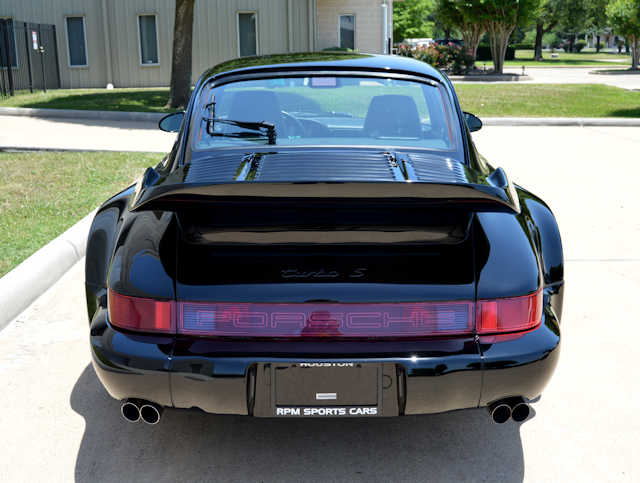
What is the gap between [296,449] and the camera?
3191 millimetres

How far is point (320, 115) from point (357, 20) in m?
26.1

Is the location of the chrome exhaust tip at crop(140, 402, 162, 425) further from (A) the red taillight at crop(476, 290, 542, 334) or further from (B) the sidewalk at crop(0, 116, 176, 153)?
(B) the sidewalk at crop(0, 116, 176, 153)

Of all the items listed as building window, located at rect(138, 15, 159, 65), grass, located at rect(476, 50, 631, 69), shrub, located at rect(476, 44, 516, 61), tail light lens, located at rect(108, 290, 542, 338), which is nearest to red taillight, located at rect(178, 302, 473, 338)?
tail light lens, located at rect(108, 290, 542, 338)

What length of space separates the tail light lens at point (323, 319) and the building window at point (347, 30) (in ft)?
89.8

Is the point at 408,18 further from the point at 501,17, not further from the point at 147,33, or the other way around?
the point at 147,33

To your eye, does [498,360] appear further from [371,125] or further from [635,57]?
[635,57]

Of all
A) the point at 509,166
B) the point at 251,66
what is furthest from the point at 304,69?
the point at 509,166

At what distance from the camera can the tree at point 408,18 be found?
176ft

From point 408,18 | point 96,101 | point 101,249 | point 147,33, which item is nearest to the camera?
point 101,249

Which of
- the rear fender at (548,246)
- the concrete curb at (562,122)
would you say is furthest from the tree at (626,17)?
the rear fender at (548,246)

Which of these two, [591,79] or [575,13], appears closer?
[591,79]

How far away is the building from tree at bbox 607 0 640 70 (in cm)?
1495

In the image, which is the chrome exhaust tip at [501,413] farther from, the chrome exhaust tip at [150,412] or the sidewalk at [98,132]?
the sidewalk at [98,132]

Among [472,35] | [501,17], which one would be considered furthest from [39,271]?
[472,35]
